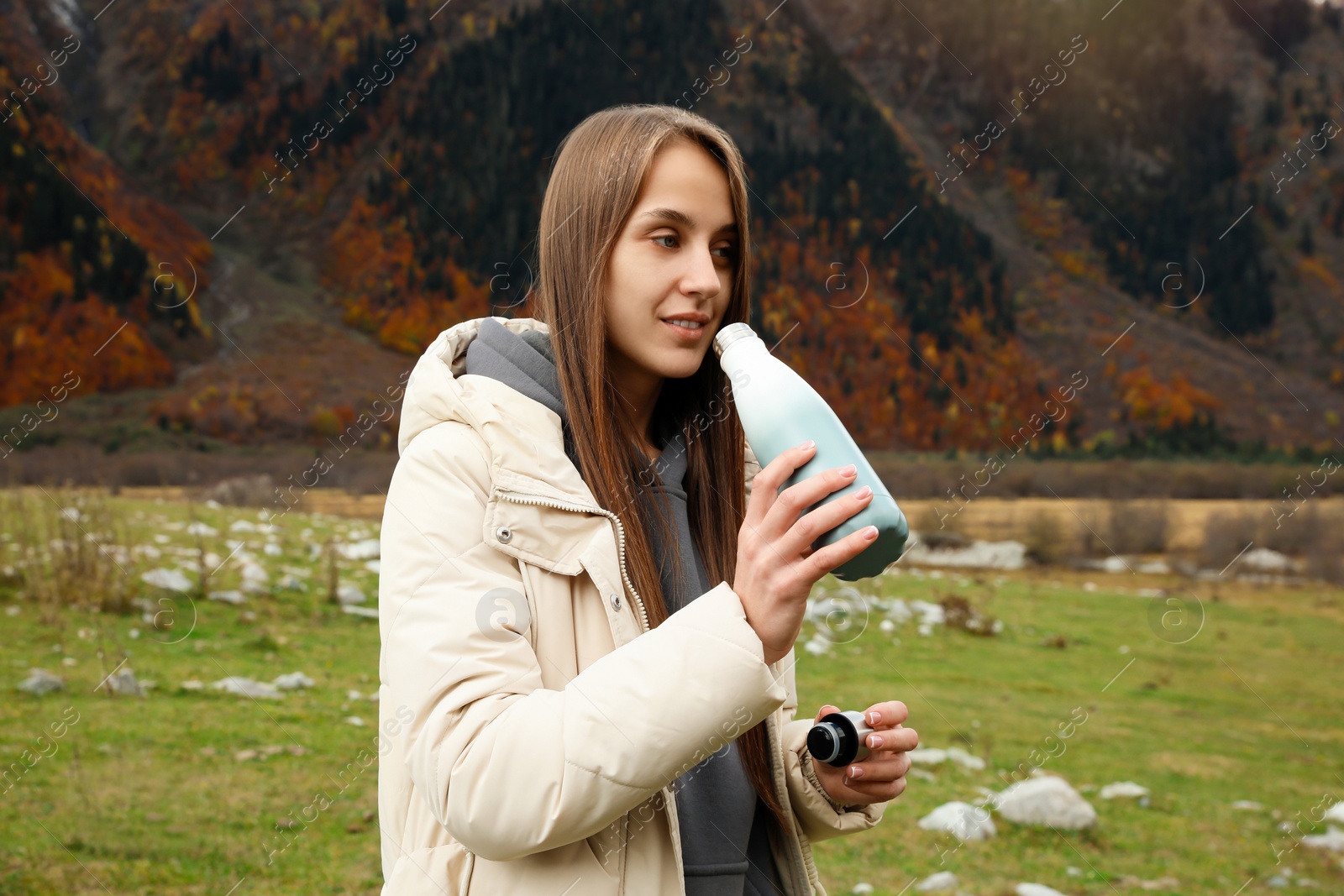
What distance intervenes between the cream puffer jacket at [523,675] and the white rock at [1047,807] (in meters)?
4.89

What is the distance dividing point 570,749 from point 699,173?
0.92 meters

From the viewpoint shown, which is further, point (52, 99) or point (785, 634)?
point (52, 99)

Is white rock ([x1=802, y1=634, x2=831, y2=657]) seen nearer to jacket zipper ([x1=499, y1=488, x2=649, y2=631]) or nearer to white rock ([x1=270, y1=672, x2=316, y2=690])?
white rock ([x1=270, y1=672, x2=316, y2=690])

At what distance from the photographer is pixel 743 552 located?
3.98ft

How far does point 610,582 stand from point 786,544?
286 mm

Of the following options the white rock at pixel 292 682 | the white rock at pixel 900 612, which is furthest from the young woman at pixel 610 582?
the white rock at pixel 900 612

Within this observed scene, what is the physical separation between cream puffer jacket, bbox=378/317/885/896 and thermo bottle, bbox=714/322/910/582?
0.19 m

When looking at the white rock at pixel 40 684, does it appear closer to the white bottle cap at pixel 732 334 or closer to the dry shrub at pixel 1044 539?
the white bottle cap at pixel 732 334

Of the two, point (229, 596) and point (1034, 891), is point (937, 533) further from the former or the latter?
point (1034, 891)

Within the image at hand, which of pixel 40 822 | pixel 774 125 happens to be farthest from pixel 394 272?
pixel 40 822

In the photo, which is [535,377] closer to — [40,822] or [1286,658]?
[40,822]

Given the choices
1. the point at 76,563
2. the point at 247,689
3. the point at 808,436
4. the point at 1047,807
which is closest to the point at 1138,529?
the point at 1047,807

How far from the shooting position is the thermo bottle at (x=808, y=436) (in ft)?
4.06

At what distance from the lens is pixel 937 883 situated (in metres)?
4.67
